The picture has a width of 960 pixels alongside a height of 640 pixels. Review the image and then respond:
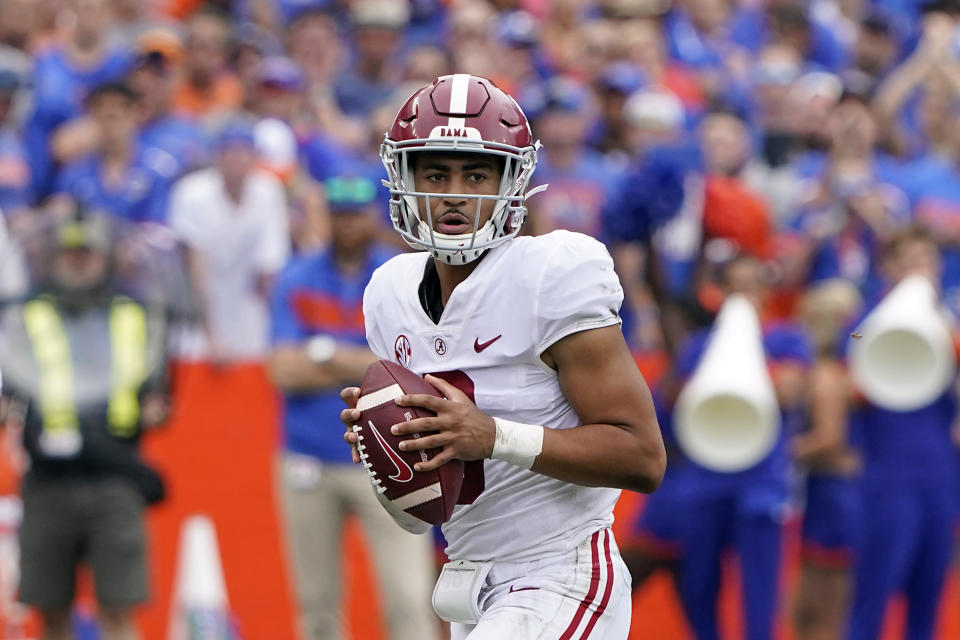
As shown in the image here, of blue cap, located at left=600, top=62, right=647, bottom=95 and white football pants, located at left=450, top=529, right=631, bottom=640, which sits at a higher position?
blue cap, located at left=600, top=62, right=647, bottom=95

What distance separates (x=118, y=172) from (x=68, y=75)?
3.46 ft

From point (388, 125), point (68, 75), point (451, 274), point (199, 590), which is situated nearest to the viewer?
point (451, 274)

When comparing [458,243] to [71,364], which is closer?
[458,243]

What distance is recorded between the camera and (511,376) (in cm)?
351

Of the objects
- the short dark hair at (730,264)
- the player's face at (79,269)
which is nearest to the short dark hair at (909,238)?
the short dark hair at (730,264)

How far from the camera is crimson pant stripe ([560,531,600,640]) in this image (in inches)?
136

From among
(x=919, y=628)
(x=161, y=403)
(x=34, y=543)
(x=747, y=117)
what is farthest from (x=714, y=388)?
(x=747, y=117)

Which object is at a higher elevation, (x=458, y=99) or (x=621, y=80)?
(x=621, y=80)

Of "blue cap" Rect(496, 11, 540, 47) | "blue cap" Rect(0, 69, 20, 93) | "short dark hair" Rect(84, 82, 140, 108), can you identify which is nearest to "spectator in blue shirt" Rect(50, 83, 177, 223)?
"short dark hair" Rect(84, 82, 140, 108)

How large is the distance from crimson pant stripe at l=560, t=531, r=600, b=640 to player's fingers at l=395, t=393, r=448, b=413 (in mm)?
573

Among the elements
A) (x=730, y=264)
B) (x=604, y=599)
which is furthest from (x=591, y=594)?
(x=730, y=264)

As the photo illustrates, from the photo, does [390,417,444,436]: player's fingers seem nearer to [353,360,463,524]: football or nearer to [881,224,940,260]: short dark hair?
[353,360,463,524]: football

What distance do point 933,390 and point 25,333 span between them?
12.4ft

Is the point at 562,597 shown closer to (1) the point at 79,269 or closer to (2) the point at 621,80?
(1) the point at 79,269
